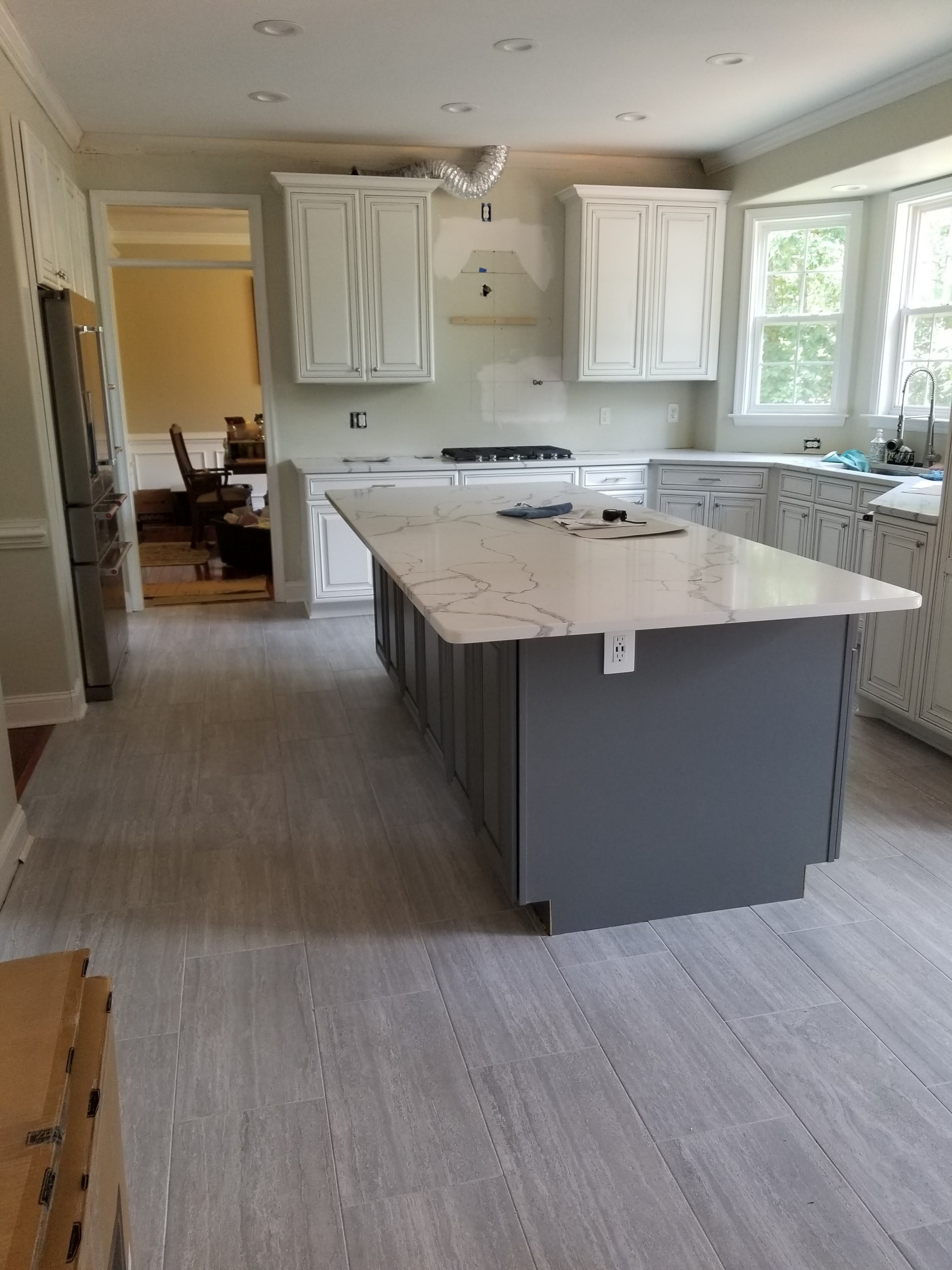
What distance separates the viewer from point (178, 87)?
4395 mm

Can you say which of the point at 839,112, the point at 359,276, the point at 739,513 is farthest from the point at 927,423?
the point at 359,276

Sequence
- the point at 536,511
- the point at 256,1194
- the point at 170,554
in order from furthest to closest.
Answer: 1. the point at 170,554
2. the point at 536,511
3. the point at 256,1194

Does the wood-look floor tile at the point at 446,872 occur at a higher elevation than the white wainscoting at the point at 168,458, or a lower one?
lower

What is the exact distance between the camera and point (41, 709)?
13.2 feet

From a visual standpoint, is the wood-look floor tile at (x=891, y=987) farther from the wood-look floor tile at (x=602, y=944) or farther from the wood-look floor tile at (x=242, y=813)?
the wood-look floor tile at (x=242, y=813)

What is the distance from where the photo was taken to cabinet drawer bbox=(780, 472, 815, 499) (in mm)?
5090

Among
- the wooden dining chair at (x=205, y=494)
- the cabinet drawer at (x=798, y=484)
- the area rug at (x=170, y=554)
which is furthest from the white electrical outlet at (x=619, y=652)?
the wooden dining chair at (x=205, y=494)

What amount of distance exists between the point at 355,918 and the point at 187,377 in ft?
26.9

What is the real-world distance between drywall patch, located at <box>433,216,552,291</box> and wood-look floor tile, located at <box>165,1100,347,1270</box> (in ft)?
16.8

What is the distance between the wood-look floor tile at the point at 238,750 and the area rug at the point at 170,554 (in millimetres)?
3715

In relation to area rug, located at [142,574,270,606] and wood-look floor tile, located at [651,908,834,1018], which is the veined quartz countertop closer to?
area rug, located at [142,574,270,606]

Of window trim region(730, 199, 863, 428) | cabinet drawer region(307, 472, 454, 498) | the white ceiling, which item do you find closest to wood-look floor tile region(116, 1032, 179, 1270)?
the white ceiling

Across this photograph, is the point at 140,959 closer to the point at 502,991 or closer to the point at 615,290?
the point at 502,991

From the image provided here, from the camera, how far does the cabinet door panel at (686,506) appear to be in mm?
5832
